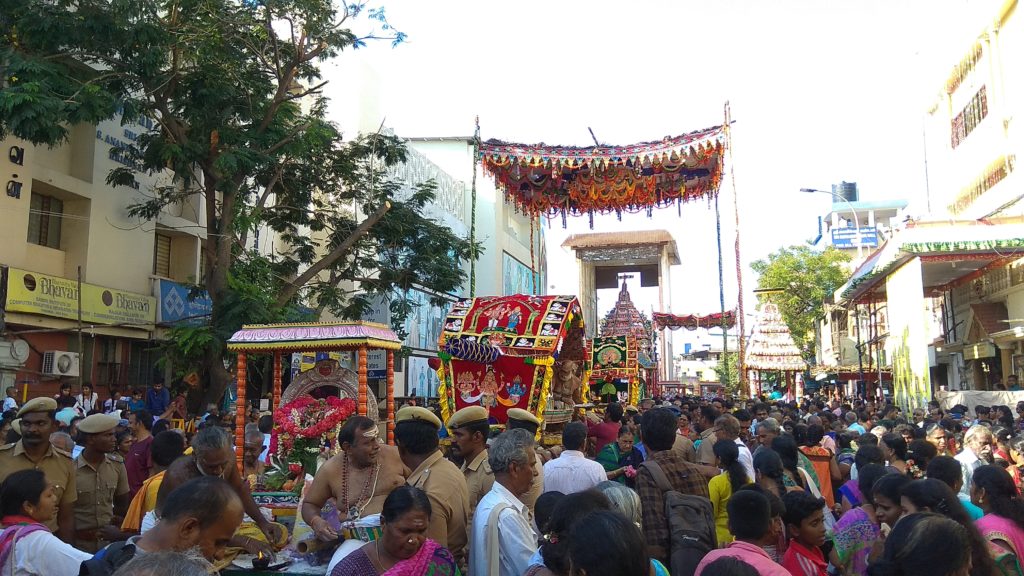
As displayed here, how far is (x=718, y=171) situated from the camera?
1844cm

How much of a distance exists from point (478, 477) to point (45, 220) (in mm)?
13954

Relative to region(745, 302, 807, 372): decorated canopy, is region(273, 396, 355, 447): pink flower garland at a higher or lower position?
lower

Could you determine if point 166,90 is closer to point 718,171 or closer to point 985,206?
point 718,171

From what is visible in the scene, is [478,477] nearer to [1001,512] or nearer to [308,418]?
[1001,512]

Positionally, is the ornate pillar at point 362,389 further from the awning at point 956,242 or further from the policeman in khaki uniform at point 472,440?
the awning at point 956,242

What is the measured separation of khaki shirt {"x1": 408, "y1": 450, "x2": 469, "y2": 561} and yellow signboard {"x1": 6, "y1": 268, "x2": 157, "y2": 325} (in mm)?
12465

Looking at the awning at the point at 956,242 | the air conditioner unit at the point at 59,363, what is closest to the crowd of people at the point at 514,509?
the air conditioner unit at the point at 59,363

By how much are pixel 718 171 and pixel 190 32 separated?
11.5 metres

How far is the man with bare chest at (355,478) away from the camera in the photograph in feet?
14.5

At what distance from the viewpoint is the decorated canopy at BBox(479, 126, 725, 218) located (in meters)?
17.6

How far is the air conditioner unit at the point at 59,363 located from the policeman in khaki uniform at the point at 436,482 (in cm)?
1257

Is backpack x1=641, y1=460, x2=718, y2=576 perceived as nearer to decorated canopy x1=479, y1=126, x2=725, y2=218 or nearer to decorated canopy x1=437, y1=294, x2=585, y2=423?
decorated canopy x1=437, y1=294, x2=585, y2=423

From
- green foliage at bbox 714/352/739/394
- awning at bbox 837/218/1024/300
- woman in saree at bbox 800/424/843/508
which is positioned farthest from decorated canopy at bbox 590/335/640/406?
woman in saree at bbox 800/424/843/508

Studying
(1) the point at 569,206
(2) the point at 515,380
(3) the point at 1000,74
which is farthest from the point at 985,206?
(2) the point at 515,380
